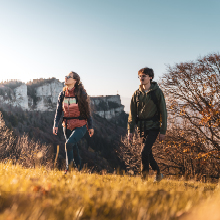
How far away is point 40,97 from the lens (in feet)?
419

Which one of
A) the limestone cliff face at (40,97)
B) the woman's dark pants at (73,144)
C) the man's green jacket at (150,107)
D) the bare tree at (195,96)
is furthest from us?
the limestone cliff face at (40,97)

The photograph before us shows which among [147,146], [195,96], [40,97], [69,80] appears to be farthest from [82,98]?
[40,97]

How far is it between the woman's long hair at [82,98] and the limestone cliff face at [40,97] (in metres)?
110

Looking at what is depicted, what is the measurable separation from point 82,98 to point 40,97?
12868 cm

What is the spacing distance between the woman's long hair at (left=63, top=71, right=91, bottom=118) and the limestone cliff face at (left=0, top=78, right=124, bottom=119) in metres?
110

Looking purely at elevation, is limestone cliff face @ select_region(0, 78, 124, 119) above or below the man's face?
above

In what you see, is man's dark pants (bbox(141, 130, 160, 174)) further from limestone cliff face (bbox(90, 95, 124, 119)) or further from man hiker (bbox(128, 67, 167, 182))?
limestone cliff face (bbox(90, 95, 124, 119))

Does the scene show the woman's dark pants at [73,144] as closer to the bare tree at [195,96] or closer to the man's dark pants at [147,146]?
the man's dark pants at [147,146]

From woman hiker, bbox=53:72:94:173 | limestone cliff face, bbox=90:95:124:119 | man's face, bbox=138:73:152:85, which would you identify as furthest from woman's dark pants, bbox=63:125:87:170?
limestone cliff face, bbox=90:95:124:119

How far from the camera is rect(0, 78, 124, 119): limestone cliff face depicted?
111m

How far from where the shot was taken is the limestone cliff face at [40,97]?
111 metres

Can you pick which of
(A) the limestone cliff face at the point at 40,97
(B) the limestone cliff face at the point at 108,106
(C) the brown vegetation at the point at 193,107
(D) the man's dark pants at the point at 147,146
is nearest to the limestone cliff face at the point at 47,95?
(A) the limestone cliff face at the point at 40,97

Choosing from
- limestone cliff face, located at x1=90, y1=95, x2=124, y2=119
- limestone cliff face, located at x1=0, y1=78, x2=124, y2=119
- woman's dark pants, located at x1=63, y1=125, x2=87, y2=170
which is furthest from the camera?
limestone cliff face, located at x1=90, y1=95, x2=124, y2=119

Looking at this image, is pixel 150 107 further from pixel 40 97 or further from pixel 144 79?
pixel 40 97
